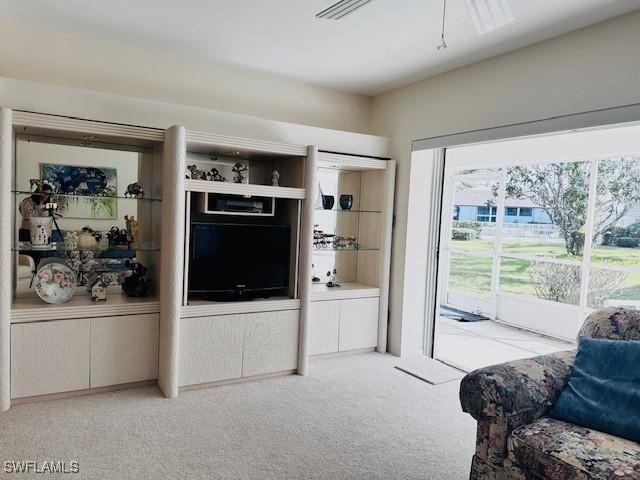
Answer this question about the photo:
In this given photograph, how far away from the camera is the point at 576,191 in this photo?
5.68 metres

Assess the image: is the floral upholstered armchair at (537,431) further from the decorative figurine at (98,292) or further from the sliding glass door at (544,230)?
the decorative figurine at (98,292)

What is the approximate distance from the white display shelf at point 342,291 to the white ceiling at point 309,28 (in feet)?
6.67

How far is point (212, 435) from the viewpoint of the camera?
2793 mm

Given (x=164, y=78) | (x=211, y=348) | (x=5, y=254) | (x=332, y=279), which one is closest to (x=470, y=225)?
(x=332, y=279)

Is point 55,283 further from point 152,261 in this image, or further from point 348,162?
point 348,162

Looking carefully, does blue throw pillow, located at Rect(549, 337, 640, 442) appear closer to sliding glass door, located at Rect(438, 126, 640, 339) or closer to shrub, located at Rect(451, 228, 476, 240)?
sliding glass door, located at Rect(438, 126, 640, 339)

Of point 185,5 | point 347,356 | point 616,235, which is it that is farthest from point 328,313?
point 616,235

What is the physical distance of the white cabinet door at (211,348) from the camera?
342 centimetres

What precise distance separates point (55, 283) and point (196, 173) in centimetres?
132

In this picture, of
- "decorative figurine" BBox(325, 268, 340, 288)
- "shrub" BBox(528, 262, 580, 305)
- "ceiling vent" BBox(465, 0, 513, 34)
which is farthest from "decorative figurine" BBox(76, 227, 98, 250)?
"shrub" BBox(528, 262, 580, 305)

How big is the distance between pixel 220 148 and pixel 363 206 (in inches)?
68.4

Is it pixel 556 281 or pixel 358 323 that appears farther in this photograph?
pixel 556 281

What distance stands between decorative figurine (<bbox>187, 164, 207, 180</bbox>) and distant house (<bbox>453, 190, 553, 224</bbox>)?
445 cm

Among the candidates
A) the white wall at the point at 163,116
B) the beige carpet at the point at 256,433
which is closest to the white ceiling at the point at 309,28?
the white wall at the point at 163,116
